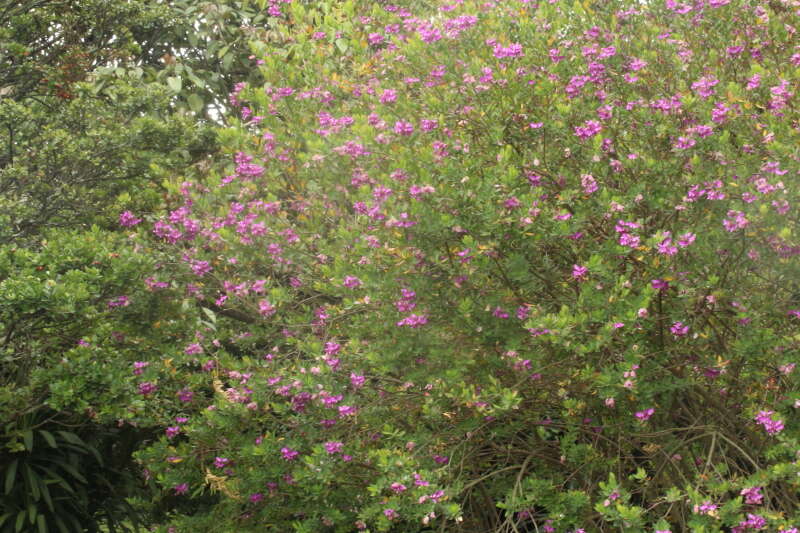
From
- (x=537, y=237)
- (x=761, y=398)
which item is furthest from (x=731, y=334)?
(x=537, y=237)

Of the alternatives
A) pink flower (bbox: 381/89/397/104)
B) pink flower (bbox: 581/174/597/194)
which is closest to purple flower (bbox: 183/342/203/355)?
pink flower (bbox: 381/89/397/104)

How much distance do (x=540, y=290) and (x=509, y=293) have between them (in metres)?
0.28

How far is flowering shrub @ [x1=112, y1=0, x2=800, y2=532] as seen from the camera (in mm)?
5379

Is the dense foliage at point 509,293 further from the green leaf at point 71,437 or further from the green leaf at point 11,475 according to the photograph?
the green leaf at point 11,475

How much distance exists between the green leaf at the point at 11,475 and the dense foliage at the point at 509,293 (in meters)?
1.27

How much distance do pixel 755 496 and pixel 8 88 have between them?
8.11m

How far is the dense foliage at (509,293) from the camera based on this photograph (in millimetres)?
5410

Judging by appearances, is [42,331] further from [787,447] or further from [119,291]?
[787,447]

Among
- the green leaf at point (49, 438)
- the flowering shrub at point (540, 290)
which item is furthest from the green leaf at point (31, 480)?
the flowering shrub at point (540, 290)

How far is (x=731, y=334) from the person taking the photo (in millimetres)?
Result: 6285

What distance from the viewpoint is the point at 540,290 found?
609 centimetres

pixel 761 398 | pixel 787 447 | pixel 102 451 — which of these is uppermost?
pixel 787 447

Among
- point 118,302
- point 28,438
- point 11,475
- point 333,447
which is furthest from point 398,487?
point 11,475

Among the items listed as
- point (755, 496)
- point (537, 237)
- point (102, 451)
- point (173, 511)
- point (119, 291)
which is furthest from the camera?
point (173, 511)
